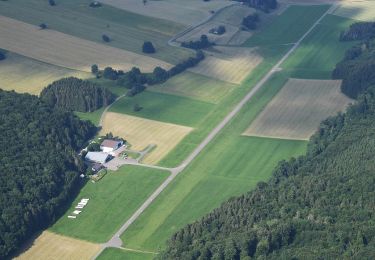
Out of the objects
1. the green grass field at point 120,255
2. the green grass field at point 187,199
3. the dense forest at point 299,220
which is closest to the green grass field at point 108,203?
the green grass field at point 187,199

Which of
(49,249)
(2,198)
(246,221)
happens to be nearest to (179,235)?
(246,221)

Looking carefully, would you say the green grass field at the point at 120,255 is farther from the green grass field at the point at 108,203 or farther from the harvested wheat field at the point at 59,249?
the green grass field at the point at 108,203

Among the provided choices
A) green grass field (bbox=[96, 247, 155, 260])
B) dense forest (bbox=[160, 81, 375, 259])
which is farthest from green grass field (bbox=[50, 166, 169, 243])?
dense forest (bbox=[160, 81, 375, 259])

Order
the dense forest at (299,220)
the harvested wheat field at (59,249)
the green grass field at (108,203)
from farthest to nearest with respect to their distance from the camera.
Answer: the green grass field at (108,203), the harvested wheat field at (59,249), the dense forest at (299,220)

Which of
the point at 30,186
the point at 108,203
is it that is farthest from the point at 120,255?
the point at 30,186

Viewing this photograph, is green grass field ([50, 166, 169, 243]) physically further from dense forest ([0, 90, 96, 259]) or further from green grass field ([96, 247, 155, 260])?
green grass field ([96, 247, 155, 260])

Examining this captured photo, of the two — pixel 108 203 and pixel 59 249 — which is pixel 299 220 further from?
pixel 59 249
